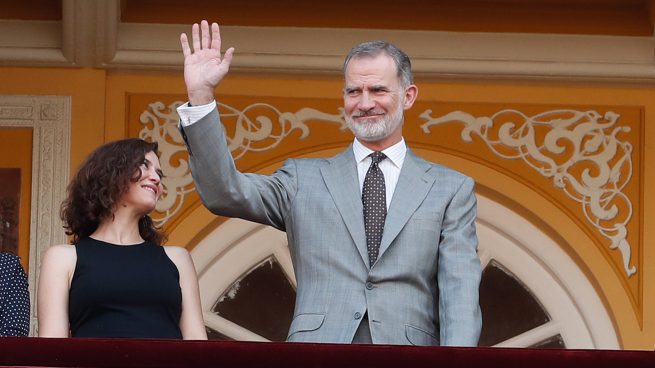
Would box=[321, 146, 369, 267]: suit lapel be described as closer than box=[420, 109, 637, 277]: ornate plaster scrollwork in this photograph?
Yes

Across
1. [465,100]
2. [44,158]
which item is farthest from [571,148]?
[44,158]

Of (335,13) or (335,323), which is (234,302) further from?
(335,323)

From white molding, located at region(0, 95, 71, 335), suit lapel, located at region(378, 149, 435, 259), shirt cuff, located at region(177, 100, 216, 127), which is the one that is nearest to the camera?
shirt cuff, located at region(177, 100, 216, 127)

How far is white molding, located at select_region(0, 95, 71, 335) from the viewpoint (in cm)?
895

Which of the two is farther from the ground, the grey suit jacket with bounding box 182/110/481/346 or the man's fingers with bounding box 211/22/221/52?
the man's fingers with bounding box 211/22/221/52

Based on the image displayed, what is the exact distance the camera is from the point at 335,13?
9250 millimetres

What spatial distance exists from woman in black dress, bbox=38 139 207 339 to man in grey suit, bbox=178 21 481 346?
36cm

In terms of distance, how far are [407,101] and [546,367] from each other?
136 centimetres

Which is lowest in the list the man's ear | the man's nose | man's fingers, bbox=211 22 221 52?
the man's nose

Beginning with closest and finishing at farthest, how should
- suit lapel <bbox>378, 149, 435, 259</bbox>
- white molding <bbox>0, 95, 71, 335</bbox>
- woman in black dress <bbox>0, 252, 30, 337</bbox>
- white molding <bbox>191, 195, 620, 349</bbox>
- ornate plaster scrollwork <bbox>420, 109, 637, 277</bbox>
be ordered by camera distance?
Result: suit lapel <bbox>378, 149, 435, 259</bbox> < woman in black dress <bbox>0, 252, 30, 337</bbox> < white molding <bbox>0, 95, 71, 335</bbox> < white molding <bbox>191, 195, 620, 349</bbox> < ornate plaster scrollwork <bbox>420, 109, 637, 277</bbox>

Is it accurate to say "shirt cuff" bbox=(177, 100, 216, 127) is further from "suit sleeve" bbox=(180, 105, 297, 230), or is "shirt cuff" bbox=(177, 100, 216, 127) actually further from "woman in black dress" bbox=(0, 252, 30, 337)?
"woman in black dress" bbox=(0, 252, 30, 337)

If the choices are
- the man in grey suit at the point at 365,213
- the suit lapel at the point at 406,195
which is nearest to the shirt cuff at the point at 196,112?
the man in grey suit at the point at 365,213

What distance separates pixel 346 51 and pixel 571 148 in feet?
3.33

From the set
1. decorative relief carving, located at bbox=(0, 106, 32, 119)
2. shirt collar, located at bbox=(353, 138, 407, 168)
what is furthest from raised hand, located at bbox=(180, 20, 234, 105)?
decorative relief carving, located at bbox=(0, 106, 32, 119)
